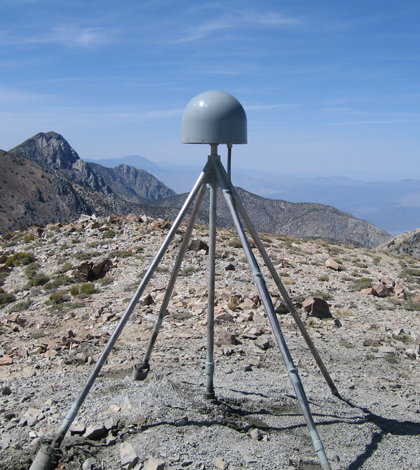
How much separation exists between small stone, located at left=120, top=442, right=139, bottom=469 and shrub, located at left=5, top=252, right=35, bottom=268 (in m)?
12.7

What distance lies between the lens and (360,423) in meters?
5.01

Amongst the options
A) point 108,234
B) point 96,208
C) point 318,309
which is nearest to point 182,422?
point 318,309

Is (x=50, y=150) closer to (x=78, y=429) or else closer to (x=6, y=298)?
(x=6, y=298)

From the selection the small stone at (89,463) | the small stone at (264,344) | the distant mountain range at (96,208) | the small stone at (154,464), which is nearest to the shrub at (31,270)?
the small stone at (264,344)

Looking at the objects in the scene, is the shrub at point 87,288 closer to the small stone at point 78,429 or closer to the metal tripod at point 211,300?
the metal tripod at point 211,300

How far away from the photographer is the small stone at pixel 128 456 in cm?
393

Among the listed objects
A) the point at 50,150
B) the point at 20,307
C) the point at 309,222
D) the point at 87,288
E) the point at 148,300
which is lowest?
the point at 20,307

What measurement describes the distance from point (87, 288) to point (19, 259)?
17.9ft

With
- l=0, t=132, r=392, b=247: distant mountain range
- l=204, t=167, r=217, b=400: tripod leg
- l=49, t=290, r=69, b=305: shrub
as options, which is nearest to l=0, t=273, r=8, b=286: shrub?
l=49, t=290, r=69, b=305: shrub

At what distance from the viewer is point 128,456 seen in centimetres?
400

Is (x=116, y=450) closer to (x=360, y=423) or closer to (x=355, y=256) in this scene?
(x=360, y=423)

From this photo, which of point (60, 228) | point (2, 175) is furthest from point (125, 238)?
point (2, 175)

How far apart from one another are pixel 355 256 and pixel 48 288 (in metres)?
12.9

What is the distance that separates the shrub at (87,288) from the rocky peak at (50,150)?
485 feet
